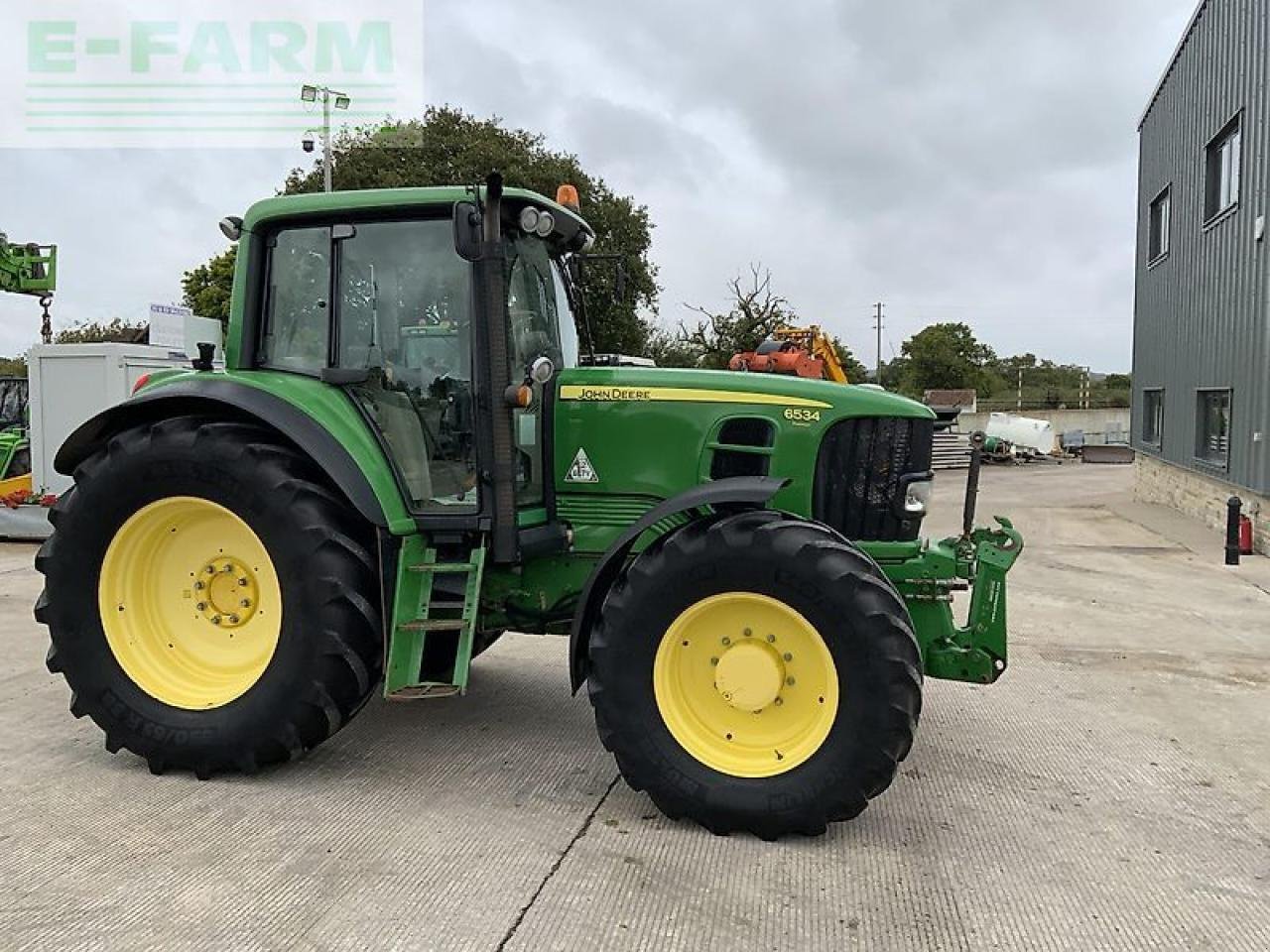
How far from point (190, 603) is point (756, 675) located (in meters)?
2.41

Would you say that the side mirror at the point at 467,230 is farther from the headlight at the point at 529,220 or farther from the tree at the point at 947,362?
the tree at the point at 947,362

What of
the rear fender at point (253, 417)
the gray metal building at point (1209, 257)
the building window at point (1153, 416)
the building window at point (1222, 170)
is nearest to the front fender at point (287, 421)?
the rear fender at point (253, 417)

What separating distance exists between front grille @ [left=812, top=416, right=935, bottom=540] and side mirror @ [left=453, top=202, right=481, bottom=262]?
5.19 ft

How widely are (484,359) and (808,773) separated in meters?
1.95

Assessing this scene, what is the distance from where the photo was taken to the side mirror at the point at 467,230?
3627mm

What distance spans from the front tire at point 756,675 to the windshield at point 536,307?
1128mm

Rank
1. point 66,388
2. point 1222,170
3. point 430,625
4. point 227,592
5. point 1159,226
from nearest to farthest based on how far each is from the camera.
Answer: point 430,625 < point 227,592 < point 66,388 < point 1222,170 < point 1159,226

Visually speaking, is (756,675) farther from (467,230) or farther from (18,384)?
(18,384)

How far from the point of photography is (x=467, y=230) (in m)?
3.65

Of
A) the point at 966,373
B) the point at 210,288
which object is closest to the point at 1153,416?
the point at 210,288

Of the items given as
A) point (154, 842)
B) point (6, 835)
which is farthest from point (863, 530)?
point (6, 835)

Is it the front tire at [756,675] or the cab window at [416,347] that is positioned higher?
the cab window at [416,347]

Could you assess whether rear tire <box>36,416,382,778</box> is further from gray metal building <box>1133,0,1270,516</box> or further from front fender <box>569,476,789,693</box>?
gray metal building <box>1133,0,1270,516</box>

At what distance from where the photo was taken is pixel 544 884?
124 inches
